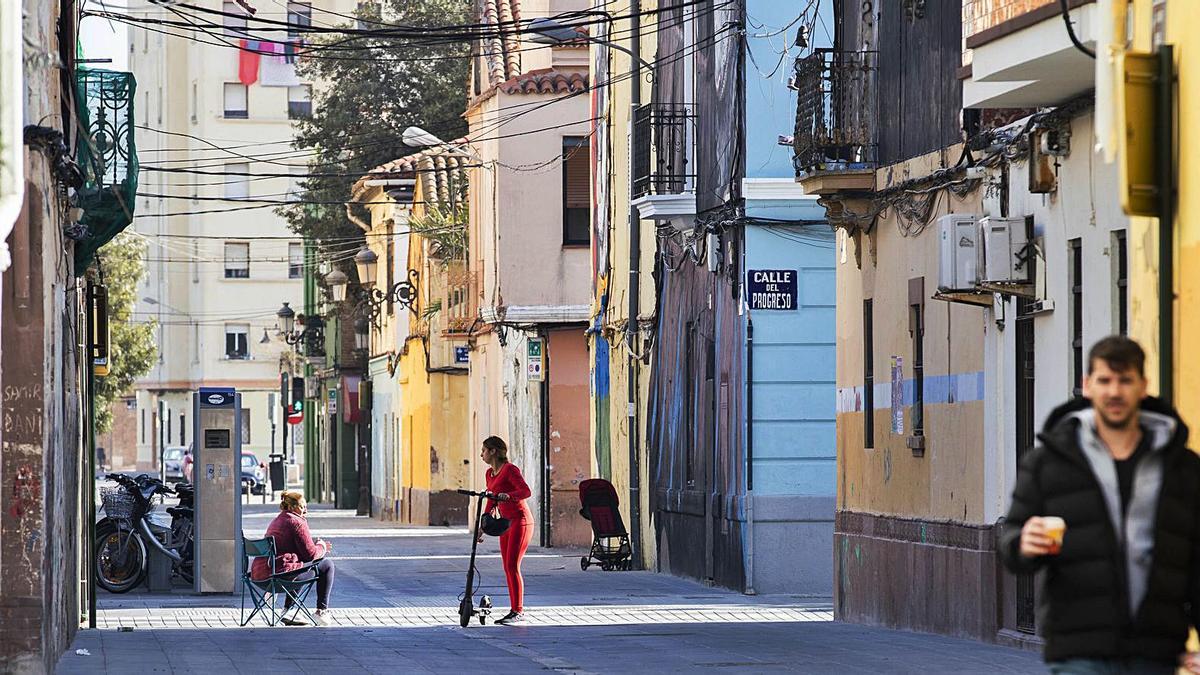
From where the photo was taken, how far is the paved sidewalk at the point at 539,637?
16.4 m

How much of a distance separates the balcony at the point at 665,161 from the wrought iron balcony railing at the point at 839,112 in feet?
21.2

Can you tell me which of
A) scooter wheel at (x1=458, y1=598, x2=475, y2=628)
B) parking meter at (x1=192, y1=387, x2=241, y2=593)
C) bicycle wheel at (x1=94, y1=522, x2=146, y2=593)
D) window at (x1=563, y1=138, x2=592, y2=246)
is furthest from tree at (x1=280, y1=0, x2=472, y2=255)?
scooter wheel at (x1=458, y1=598, x2=475, y2=628)

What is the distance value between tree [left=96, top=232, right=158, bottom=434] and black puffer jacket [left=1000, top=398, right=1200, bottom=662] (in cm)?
5501

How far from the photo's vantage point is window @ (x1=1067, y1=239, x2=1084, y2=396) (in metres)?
16.2

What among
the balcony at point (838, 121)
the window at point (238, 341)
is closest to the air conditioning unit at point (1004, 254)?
the balcony at point (838, 121)

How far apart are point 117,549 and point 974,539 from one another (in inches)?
415

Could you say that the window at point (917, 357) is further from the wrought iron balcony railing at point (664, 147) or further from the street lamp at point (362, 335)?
the street lamp at point (362, 335)

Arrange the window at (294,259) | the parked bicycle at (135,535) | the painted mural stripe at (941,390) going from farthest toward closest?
the window at (294,259), the parked bicycle at (135,535), the painted mural stripe at (941,390)

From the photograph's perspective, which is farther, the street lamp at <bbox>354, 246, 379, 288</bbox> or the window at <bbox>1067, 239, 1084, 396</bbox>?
the street lamp at <bbox>354, 246, 379, 288</bbox>

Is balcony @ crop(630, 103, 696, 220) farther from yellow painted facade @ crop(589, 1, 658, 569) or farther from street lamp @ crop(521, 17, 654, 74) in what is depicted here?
yellow painted facade @ crop(589, 1, 658, 569)

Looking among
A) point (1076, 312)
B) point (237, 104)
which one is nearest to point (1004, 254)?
point (1076, 312)

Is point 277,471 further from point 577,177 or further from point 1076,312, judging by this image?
point 1076,312

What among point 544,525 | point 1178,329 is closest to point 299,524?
point 1178,329

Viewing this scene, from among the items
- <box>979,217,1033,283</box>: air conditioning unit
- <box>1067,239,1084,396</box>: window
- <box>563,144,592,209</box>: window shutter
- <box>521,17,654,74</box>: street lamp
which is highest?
<box>521,17,654,74</box>: street lamp
